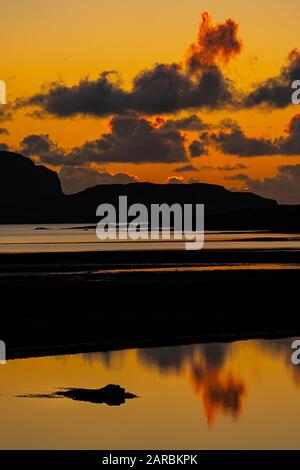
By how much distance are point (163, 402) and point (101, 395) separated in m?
1.62

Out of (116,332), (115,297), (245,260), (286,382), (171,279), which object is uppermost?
(245,260)

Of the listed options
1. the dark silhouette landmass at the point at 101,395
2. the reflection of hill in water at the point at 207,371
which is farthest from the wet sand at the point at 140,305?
the dark silhouette landmass at the point at 101,395

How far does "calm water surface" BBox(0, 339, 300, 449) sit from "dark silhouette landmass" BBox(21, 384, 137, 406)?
31cm

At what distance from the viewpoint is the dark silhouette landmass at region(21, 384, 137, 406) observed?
23391 millimetres

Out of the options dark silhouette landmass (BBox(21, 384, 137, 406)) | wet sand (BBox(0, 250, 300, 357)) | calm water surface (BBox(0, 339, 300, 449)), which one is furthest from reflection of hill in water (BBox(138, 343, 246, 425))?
dark silhouette landmass (BBox(21, 384, 137, 406))

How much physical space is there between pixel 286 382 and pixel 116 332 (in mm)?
9922

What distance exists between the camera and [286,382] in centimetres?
2647

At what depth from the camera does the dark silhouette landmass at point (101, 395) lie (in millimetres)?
23391

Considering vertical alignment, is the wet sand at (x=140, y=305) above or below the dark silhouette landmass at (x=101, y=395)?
above

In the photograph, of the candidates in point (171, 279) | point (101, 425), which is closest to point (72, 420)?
point (101, 425)

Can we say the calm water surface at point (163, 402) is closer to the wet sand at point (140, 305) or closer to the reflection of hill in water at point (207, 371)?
the reflection of hill in water at point (207, 371)

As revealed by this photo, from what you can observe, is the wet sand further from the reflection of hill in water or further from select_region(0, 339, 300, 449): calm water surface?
select_region(0, 339, 300, 449): calm water surface

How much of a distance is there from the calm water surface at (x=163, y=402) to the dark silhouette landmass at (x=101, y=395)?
310 mm
